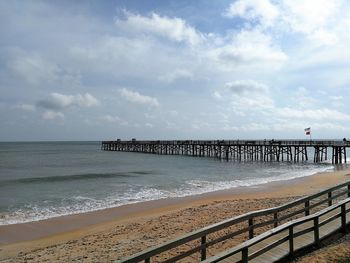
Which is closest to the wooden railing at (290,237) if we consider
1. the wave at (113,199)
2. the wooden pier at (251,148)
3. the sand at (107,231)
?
the sand at (107,231)

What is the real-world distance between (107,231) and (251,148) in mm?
58210

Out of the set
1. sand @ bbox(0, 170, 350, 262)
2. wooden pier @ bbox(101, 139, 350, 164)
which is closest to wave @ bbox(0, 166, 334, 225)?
sand @ bbox(0, 170, 350, 262)

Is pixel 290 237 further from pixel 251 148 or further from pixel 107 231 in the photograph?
pixel 251 148

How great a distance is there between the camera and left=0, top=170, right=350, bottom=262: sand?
9703 millimetres

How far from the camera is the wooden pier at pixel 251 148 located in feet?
148

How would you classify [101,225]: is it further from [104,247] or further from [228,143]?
[228,143]

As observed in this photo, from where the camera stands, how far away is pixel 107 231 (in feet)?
40.7

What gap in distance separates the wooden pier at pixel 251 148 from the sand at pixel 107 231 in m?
31.7

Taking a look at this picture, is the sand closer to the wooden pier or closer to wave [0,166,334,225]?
wave [0,166,334,225]

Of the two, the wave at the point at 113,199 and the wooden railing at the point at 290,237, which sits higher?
the wooden railing at the point at 290,237

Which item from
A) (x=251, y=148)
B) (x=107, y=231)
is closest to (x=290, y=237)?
(x=107, y=231)

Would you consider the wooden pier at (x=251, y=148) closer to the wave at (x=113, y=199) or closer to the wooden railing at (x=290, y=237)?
the wave at (x=113, y=199)

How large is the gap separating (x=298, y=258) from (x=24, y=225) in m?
11.2

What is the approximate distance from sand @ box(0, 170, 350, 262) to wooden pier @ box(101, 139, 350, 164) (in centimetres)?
3175
